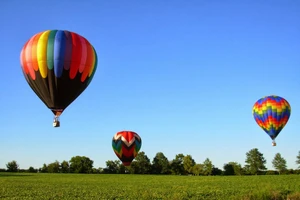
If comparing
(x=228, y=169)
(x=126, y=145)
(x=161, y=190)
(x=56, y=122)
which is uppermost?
(x=126, y=145)

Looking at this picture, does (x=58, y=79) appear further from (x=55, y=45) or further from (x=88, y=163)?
Answer: (x=88, y=163)

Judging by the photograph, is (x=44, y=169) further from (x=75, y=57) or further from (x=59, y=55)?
(x=59, y=55)

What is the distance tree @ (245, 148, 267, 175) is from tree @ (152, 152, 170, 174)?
27727 millimetres

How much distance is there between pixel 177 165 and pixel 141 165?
13.1m

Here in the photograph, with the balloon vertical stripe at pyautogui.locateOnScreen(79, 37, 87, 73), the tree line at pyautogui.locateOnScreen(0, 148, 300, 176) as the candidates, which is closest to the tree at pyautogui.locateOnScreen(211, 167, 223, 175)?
the tree line at pyautogui.locateOnScreen(0, 148, 300, 176)

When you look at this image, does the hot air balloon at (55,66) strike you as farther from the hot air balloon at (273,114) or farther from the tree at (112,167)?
the tree at (112,167)

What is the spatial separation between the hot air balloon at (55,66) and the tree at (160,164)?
99.8 metres

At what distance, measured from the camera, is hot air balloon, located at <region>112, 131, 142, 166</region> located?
55219mm

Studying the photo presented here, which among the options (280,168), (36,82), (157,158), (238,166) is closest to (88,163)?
(157,158)

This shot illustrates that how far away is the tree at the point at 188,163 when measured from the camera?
11895cm

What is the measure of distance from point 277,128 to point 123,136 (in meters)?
24.0

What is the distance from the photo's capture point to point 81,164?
431 ft

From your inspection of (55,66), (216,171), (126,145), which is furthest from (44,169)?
(55,66)

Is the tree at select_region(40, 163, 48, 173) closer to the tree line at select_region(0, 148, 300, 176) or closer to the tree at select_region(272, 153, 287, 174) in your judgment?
the tree line at select_region(0, 148, 300, 176)
